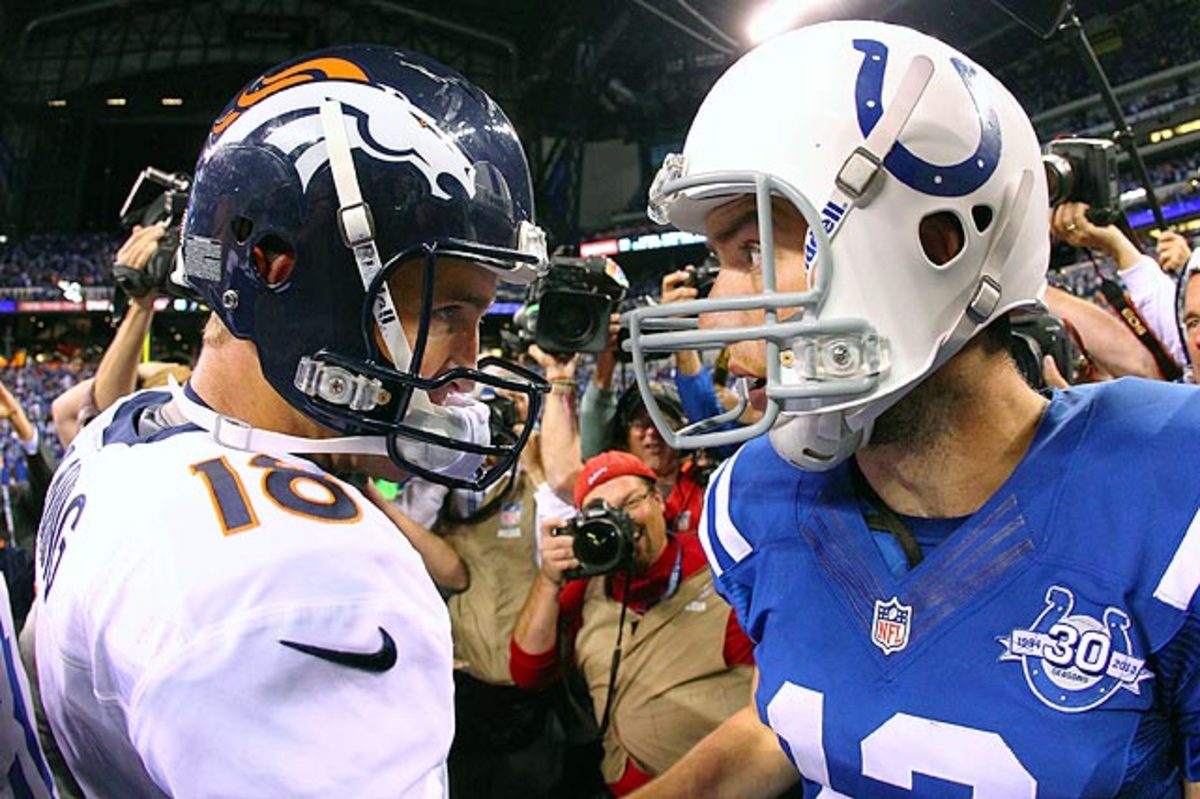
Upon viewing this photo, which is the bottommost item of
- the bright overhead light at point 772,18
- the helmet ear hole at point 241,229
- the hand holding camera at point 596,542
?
the hand holding camera at point 596,542

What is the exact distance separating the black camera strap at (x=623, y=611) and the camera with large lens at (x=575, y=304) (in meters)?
0.63

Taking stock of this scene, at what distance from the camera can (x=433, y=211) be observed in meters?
1.18

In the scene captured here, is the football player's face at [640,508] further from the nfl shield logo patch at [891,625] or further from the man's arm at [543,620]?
the nfl shield logo patch at [891,625]

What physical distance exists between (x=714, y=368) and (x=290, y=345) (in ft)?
7.59

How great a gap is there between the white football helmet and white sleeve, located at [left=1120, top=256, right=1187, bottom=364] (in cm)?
170

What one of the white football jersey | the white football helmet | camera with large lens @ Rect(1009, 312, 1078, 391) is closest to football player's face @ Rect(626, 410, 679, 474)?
camera with large lens @ Rect(1009, 312, 1078, 391)

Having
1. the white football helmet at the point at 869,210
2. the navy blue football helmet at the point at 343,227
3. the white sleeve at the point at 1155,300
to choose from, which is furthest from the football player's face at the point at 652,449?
the navy blue football helmet at the point at 343,227

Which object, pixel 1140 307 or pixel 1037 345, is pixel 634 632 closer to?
pixel 1037 345

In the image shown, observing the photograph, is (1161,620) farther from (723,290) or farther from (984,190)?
(723,290)

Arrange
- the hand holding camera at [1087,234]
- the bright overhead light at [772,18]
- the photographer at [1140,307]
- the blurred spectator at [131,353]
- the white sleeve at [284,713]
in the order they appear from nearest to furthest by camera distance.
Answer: the white sleeve at [284,713]
the hand holding camera at [1087,234]
the blurred spectator at [131,353]
the photographer at [1140,307]
the bright overhead light at [772,18]

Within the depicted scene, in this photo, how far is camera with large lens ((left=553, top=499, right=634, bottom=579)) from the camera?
220cm

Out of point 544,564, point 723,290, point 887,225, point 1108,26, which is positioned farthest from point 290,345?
point 1108,26

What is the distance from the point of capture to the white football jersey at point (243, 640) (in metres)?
0.79

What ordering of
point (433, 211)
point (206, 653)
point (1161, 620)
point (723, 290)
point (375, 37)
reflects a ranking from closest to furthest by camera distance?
point (206, 653)
point (1161, 620)
point (433, 211)
point (723, 290)
point (375, 37)
